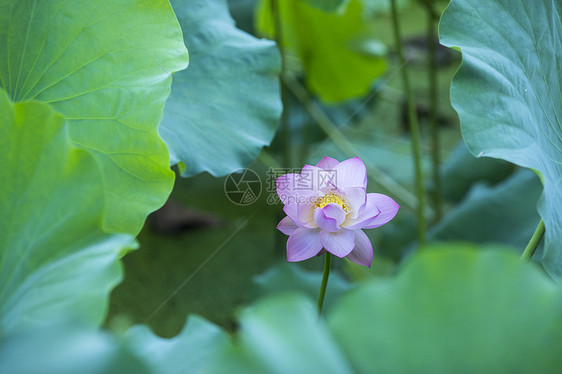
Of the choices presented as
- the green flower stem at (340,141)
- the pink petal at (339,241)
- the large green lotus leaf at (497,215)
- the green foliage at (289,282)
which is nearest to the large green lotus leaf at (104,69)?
the pink petal at (339,241)

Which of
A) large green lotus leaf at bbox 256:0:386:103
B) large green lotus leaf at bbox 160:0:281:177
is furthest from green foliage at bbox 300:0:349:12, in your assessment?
large green lotus leaf at bbox 256:0:386:103

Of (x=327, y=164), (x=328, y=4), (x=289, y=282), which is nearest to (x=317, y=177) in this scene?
(x=327, y=164)

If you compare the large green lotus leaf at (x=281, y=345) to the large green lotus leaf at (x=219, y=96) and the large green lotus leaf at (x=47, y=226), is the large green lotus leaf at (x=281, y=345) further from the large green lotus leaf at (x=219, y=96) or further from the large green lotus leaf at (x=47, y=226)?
the large green lotus leaf at (x=219, y=96)

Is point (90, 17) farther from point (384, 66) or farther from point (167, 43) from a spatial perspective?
point (384, 66)

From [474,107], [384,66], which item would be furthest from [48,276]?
[384,66]

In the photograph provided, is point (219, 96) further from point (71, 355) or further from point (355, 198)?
point (71, 355)

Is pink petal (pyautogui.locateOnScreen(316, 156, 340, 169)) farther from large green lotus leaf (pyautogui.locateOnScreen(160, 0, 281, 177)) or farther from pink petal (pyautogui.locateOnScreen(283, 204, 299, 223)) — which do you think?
large green lotus leaf (pyautogui.locateOnScreen(160, 0, 281, 177))

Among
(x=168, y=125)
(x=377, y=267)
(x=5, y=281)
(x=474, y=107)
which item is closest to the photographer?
(x=5, y=281)
